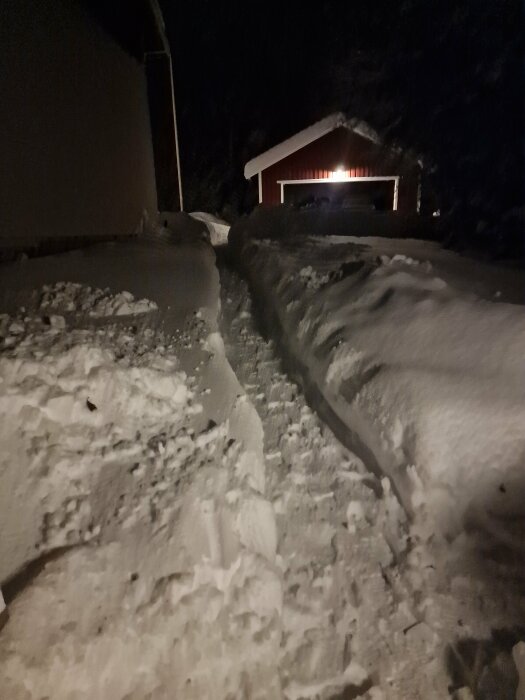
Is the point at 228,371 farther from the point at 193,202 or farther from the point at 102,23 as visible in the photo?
the point at 193,202

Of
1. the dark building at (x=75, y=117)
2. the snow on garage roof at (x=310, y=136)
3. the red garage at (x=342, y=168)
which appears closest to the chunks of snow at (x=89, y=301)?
the dark building at (x=75, y=117)

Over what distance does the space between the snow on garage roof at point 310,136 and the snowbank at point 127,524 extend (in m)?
13.6

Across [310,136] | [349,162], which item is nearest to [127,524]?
[349,162]

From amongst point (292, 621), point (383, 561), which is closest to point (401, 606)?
point (383, 561)

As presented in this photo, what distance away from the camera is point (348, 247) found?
283 inches

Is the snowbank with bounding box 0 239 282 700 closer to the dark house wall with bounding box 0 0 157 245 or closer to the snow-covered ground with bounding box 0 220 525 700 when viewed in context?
the snow-covered ground with bounding box 0 220 525 700

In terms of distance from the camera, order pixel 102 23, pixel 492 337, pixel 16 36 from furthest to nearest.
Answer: pixel 102 23, pixel 16 36, pixel 492 337

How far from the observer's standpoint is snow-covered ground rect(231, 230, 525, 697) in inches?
95.1

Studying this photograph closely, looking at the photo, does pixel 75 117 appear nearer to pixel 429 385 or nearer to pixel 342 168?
pixel 429 385

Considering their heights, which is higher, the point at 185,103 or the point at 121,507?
the point at 185,103

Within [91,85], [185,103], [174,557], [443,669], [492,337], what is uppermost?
[185,103]

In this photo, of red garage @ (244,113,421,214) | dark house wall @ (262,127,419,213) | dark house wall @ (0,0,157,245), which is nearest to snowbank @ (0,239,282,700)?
dark house wall @ (0,0,157,245)

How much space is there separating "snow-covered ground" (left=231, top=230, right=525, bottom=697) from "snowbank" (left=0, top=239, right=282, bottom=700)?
83 cm

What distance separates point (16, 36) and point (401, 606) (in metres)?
6.63
